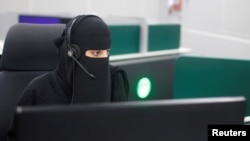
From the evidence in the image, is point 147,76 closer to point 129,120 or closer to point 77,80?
point 77,80

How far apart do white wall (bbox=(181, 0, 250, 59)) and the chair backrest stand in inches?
122

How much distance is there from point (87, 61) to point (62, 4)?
353cm

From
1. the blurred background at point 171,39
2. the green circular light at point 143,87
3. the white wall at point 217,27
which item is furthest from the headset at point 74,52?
the white wall at point 217,27

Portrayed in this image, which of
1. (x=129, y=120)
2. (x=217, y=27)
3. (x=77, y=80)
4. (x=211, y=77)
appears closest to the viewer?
(x=129, y=120)

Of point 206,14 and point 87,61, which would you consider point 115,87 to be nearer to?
point 87,61

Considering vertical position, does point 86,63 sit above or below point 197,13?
below

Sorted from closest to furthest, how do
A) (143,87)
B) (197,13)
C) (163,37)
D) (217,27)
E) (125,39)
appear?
(143,87) < (125,39) < (163,37) < (217,27) < (197,13)

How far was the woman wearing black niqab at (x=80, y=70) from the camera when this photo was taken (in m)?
1.28

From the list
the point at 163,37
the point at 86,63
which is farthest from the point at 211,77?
the point at 163,37

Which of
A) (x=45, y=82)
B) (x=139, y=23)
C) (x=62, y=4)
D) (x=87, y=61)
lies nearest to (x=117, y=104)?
(x=87, y=61)

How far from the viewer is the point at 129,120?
58cm

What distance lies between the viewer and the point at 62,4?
15.3ft

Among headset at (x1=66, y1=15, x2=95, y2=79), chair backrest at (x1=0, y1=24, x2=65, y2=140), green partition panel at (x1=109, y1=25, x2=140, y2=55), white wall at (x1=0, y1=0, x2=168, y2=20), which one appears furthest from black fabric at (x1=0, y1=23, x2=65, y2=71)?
white wall at (x1=0, y1=0, x2=168, y2=20)

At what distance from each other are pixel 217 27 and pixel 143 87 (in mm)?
2837
